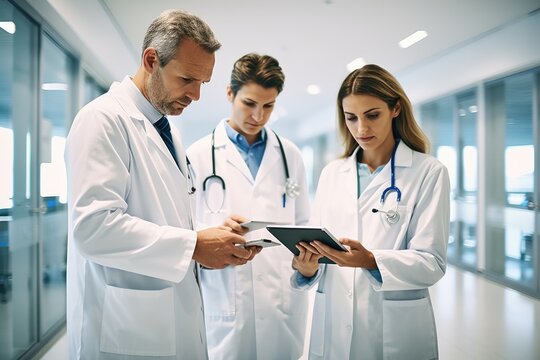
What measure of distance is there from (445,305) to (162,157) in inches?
128

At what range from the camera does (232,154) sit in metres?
1.70

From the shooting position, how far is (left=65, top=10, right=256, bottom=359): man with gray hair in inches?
37.4

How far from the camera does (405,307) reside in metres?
1.21

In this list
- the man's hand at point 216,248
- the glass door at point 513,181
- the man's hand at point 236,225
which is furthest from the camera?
the glass door at point 513,181

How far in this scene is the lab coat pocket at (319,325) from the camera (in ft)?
4.33

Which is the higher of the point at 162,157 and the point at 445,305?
the point at 162,157

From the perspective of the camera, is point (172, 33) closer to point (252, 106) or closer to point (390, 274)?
point (252, 106)

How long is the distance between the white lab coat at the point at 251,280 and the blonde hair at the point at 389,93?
1.67ft

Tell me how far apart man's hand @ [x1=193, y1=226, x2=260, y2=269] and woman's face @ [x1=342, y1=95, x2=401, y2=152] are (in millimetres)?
602

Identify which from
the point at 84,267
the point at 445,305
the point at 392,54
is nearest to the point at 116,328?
the point at 84,267

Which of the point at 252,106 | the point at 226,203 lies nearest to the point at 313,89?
the point at 252,106

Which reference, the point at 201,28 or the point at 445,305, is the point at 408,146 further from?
the point at 445,305

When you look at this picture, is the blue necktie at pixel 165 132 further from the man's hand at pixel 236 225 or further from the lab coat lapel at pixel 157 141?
the man's hand at pixel 236 225

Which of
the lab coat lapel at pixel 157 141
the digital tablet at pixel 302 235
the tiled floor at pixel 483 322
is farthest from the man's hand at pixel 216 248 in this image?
the tiled floor at pixel 483 322
